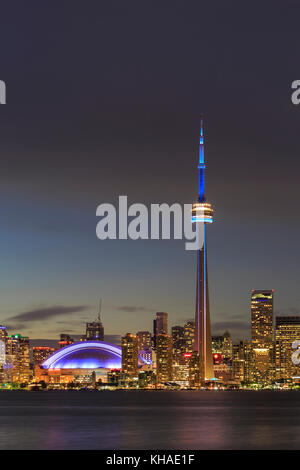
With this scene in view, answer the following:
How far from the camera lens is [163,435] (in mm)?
91188
